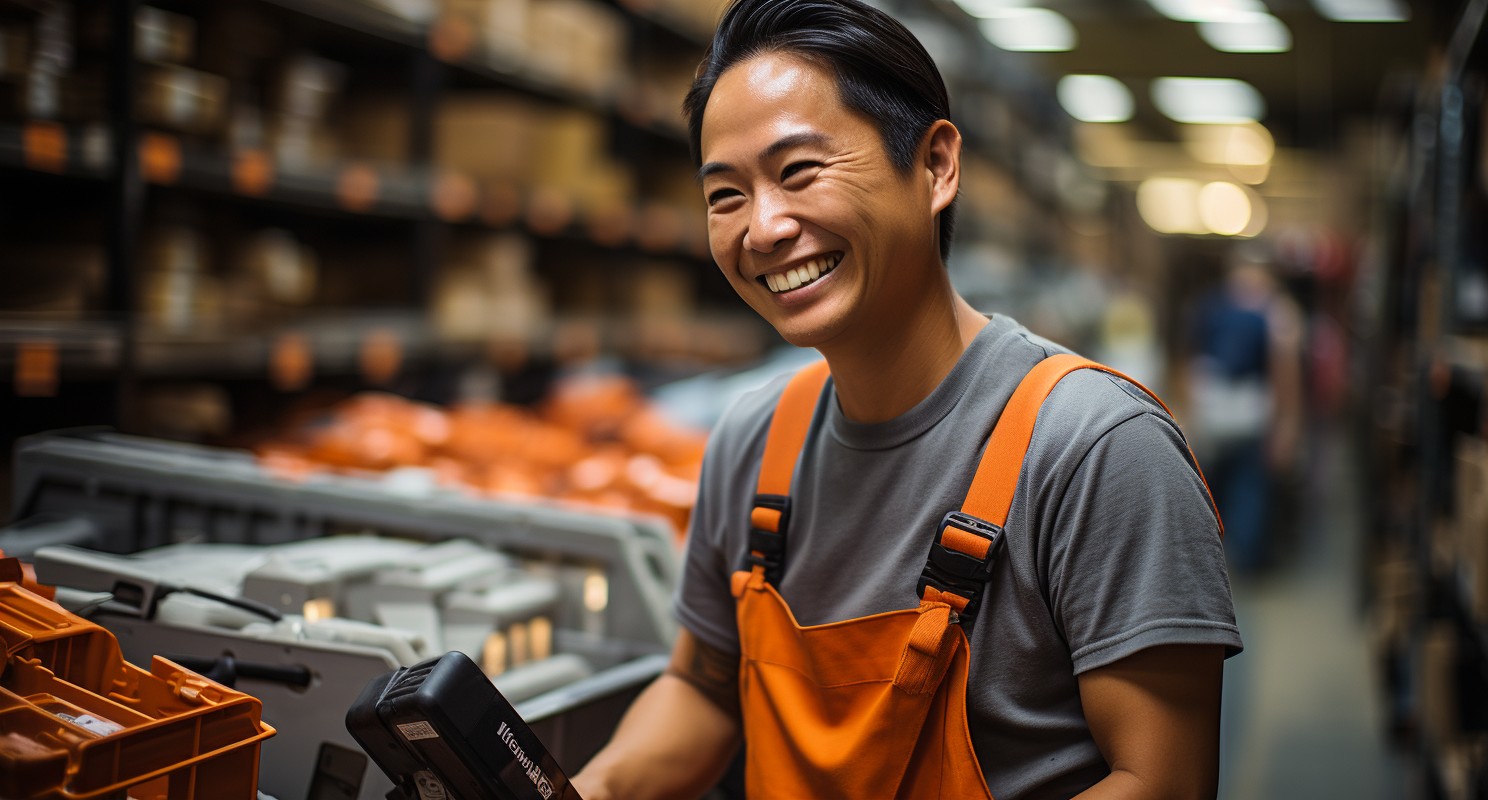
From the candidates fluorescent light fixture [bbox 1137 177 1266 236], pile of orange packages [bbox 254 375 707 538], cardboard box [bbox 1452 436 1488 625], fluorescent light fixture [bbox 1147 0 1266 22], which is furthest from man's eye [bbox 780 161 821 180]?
fluorescent light fixture [bbox 1137 177 1266 236]

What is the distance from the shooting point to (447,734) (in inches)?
43.4

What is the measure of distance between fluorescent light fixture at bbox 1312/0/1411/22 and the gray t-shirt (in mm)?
10011

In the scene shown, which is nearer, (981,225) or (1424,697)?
(1424,697)

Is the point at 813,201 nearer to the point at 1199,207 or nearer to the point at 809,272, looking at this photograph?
the point at 809,272

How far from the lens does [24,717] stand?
0.99 meters

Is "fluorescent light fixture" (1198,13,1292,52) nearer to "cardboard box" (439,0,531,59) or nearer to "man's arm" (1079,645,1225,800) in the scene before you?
"cardboard box" (439,0,531,59)

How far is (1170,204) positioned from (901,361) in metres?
23.9

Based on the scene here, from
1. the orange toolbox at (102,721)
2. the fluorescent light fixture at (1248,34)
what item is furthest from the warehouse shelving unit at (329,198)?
the fluorescent light fixture at (1248,34)

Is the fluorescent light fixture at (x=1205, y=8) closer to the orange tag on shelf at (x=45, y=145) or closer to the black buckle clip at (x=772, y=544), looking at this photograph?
the orange tag on shelf at (x=45, y=145)

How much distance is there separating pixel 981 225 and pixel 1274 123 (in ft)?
32.0

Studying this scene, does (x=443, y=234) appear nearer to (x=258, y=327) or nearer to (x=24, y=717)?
(x=258, y=327)

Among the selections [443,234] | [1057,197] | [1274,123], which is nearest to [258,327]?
[443,234]

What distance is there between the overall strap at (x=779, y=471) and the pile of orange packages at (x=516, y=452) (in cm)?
82

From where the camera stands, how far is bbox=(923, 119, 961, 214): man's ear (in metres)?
1.32
